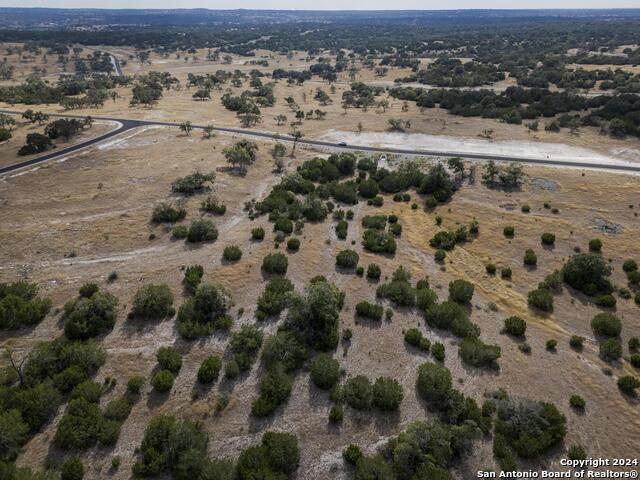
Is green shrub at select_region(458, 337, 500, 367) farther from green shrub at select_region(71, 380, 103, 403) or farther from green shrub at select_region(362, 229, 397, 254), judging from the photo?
green shrub at select_region(71, 380, 103, 403)

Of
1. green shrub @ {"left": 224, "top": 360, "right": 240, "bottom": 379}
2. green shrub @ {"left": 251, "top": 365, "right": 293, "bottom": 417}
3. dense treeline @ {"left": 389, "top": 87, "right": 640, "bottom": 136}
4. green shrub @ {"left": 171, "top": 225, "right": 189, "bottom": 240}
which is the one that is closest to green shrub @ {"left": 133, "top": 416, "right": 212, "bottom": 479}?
green shrub @ {"left": 251, "top": 365, "right": 293, "bottom": 417}

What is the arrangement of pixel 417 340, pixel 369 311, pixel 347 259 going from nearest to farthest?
1. pixel 417 340
2. pixel 369 311
3. pixel 347 259

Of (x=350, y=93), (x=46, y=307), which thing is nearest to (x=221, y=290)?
(x=46, y=307)

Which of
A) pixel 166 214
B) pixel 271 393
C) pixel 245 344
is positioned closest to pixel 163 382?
pixel 245 344

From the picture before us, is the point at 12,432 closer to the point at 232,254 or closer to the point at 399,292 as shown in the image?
the point at 232,254

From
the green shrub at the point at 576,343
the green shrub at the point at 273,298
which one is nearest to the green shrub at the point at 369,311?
the green shrub at the point at 273,298
